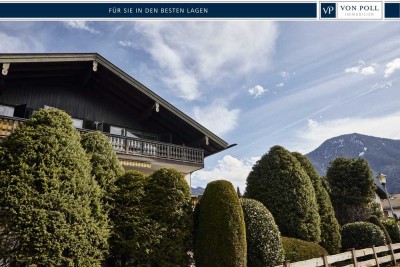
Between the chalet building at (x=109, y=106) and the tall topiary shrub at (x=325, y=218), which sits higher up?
the chalet building at (x=109, y=106)

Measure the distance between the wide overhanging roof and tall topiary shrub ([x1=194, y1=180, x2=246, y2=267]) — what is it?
10591 millimetres

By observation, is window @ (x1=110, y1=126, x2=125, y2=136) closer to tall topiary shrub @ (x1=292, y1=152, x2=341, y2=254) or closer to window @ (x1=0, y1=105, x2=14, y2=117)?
window @ (x1=0, y1=105, x2=14, y2=117)

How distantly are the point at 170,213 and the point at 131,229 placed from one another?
3.84 feet

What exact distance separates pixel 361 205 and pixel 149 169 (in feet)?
48.7

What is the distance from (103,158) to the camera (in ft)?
29.1

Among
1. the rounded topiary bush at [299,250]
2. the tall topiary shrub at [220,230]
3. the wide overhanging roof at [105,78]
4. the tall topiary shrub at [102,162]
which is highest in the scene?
the wide overhanging roof at [105,78]

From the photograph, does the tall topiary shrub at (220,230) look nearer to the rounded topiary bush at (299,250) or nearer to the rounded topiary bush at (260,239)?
the rounded topiary bush at (260,239)

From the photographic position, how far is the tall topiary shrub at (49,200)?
6.31 meters

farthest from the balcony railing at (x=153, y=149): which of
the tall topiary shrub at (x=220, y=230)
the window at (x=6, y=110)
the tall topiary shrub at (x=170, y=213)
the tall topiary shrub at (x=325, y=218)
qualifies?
the tall topiary shrub at (x=220, y=230)

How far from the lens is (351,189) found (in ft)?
71.9

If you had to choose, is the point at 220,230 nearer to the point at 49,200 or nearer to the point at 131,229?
the point at 131,229

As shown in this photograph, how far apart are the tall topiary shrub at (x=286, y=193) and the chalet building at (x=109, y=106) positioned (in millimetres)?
6603

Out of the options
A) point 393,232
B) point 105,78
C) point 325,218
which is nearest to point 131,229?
point 325,218

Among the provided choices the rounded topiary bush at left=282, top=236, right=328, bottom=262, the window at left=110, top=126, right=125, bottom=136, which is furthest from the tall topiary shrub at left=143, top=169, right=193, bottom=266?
the window at left=110, top=126, right=125, bottom=136
